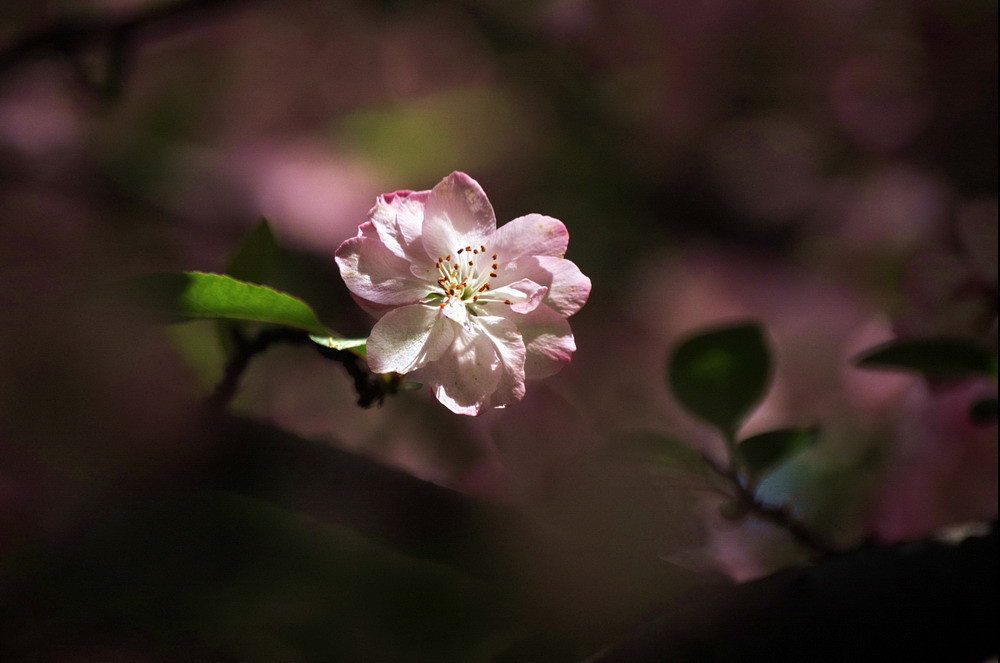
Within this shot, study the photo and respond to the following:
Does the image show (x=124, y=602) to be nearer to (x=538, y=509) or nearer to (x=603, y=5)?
(x=538, y=509)

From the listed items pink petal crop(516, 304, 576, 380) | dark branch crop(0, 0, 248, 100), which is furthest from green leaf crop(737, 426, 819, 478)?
dark branch crop(0, 0, 248, 100)

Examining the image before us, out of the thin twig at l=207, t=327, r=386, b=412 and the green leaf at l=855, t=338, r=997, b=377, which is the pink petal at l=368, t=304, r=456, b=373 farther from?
the green leaf at l=855, t=338, r=997, b=377

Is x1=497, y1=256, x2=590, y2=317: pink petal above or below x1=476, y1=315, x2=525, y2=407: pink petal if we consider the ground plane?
above

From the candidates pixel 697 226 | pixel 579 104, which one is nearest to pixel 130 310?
pixel 579 104

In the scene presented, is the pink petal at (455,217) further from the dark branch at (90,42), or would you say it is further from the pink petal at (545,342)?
the dark branch at (90,42)

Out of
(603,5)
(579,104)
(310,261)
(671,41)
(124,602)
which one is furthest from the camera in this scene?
(671,41)

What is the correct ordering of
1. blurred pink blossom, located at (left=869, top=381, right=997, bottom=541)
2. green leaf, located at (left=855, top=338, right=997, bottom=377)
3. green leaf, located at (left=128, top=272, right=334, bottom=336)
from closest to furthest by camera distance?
green leaf, located at (left=128, top=272, right=334, bottom=336), green leaf, located at (left=855, top=338, right=997, bottom=377), blurred pink blossom, located at (left=869, top=381, right=997, bottom=541)

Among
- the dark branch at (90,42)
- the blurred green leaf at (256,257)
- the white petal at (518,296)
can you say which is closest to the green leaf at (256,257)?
the blurred green leaf at (256,257)
